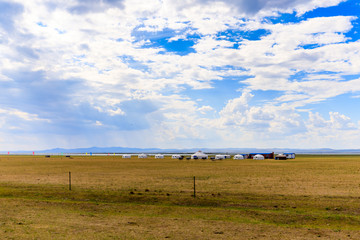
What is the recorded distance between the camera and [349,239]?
500 inches

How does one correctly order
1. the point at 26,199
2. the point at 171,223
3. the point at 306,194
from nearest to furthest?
the point at 171,223 < the point at 26,199 < the point at 306,194

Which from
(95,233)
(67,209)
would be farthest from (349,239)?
(67,209)

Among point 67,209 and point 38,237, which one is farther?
point 67,209

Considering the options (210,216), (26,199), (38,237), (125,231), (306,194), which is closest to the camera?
(38,237)

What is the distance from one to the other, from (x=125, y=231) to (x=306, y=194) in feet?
56.2

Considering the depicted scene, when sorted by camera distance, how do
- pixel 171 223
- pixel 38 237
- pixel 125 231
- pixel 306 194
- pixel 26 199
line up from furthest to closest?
pixel 306 194
pixel 26 199
pixel 171 223
pixel 125 231
pixel 38 237

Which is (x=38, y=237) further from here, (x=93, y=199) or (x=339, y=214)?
(x=339, y=214)

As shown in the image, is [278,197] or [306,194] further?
[306,194]

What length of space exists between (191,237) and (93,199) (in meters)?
Result: 12.2

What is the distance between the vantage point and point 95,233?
1333 centimetres

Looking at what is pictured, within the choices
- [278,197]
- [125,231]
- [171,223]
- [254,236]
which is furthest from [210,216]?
[278,197]

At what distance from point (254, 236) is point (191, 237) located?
111 inches

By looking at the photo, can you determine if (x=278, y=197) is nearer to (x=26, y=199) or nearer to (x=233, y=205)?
(x=233, y=205)

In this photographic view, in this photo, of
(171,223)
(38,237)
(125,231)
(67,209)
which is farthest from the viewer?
(67,209)
